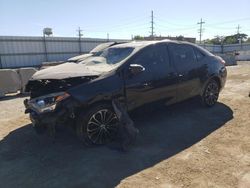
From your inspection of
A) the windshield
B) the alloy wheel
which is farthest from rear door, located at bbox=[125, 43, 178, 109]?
the alloy wheel

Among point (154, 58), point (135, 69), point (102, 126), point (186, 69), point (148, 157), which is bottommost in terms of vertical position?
point (148, 157)

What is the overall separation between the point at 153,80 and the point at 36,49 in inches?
852

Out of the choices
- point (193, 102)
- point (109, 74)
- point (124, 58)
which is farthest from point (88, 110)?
point (193, 102)

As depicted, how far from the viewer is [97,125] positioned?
4.45 meters

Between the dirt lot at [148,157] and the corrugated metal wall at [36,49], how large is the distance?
1842 cm

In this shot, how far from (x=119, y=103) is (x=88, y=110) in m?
0.60

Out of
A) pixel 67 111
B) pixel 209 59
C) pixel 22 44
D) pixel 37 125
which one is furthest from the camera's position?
pixel 22 44

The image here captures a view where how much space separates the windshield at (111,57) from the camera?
515 cm

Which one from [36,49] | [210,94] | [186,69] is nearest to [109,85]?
[186,69]

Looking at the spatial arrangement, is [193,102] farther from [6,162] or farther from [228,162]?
[6,162]

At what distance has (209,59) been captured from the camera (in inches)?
257

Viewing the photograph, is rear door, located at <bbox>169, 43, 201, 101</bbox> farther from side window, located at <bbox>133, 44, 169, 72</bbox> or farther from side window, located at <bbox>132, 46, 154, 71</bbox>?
side window, located at <bbox>132, 46, 154, 71</bbox>

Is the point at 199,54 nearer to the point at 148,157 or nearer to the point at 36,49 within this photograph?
the point at 148,157

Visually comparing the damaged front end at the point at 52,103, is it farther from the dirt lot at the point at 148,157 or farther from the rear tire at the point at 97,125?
the dirt lot at the point at 148,157
